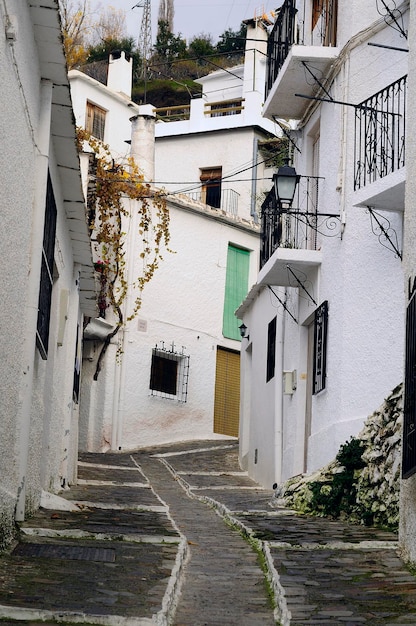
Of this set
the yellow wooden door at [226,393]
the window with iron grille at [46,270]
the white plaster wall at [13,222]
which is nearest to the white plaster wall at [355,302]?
the window with iron grille at [46,270]

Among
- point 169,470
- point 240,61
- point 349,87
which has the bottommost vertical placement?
point 169,470

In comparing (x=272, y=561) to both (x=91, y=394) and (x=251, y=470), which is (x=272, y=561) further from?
(x=91, y=394)

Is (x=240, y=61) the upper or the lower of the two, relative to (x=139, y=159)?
upper

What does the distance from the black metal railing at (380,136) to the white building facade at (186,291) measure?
11.5 meters

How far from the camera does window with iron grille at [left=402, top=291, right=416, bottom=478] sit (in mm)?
7371

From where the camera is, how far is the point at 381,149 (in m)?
12.4

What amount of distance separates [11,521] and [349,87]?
8220mm

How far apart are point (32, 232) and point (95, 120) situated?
2344 centimetres

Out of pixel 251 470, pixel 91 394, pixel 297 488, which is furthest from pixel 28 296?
pixel 91 394

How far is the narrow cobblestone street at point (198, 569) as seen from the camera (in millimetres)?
5969

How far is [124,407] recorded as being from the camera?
81.3 feet

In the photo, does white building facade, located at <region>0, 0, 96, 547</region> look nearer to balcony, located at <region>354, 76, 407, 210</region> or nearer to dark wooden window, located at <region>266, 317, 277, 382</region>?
balcony, located at <region>354, 76, 407, 210</region>

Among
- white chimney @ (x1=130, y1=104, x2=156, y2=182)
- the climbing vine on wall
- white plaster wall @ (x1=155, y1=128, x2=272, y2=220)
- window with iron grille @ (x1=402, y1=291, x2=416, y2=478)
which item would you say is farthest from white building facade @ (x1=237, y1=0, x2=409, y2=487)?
white plaster wall @ (x1=155, y1=128, x2=272, y2=220)

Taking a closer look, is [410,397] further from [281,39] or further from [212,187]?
[212,187]
